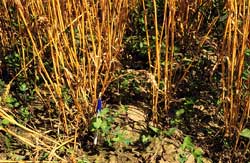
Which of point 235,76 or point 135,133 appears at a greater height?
point 235,76

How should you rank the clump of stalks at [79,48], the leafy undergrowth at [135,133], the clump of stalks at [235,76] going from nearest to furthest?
the clump of stalks at [235,76] → the clump of stalks at [79,48] → the leafy undergrowth at [135,133]

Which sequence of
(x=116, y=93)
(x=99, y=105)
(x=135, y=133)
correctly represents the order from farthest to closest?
(x=116, y=93) < (x=135, y=133) < (x=99, y=105)

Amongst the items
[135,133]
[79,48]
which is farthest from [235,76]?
[79,48]

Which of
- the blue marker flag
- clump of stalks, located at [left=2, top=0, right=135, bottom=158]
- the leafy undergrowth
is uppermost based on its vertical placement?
clump of stalks, located at [left=2, top=0, right=135, bottom=158]

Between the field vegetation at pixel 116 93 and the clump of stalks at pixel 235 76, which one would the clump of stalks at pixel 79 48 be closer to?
the field vegetation at pixel 116 93

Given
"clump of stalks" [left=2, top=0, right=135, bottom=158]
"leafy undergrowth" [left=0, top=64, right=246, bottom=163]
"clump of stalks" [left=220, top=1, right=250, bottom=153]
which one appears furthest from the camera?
"leafy undergrowth" [left=0, top=64, right=246, bottom=163]

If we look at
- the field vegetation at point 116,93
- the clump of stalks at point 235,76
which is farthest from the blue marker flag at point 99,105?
the clump of stalks at point 235,76

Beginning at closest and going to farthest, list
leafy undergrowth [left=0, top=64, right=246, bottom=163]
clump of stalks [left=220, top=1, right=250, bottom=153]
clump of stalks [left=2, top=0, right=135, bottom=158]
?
clump of stalks [left=220, top=1, right=250, bottom=153]
clump of stalks [left=2, top=0, right=135, bottom=158]
leafy undergrowth [left=0, top=64, right=246, bottom=163]

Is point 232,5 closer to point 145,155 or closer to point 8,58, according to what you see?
point 145,155

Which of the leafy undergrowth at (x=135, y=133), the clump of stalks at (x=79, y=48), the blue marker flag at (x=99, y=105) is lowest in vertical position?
the leafy undergrowth at (x=135, y=133)

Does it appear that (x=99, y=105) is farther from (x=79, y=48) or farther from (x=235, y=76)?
(x=235, y=76)

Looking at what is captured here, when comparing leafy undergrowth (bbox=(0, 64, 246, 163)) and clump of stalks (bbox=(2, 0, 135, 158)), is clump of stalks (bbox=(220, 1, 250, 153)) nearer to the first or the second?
leafy undergrowth (bbox=(0, 64, 246, 163))

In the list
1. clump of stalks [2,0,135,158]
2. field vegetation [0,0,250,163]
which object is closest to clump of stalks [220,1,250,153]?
field vegetation [0,0,250,163]

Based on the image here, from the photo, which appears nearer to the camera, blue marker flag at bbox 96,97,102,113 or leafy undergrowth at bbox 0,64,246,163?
blue marker flag at bbox 96,97,102,113
